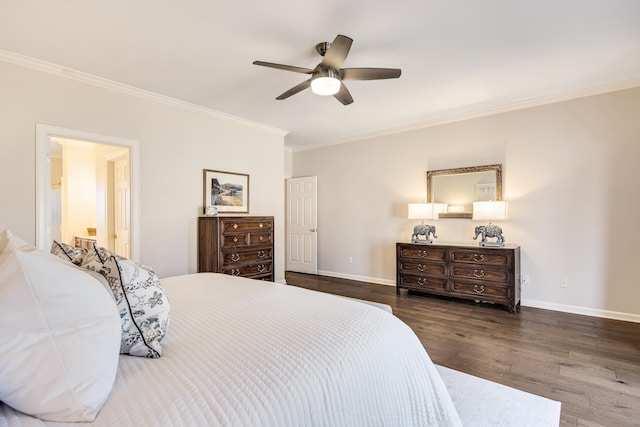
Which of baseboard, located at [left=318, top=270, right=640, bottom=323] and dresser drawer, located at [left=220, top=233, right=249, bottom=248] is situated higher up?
dresser drawer, located at [left=220, top=233, right=249, bottom=248]

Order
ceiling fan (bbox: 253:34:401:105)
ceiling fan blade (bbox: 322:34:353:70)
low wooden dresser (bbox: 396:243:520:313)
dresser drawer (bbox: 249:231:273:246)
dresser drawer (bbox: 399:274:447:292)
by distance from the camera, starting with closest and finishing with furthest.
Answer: ceiling fan blade (bbox: 322:34:353:70) → ceiling fan (bbox: 253:34:401:105) → low wooden dresser (bbox: 396:243:520:313) → dresser drawer (bbox: 249:231:273:246) → dresser drawer (bbox: 399:274:447:292)

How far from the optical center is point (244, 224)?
3.98 meters

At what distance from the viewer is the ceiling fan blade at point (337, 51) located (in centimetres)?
215

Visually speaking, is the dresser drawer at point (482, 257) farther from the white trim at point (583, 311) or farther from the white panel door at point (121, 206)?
the white panel door at point (121, 206)

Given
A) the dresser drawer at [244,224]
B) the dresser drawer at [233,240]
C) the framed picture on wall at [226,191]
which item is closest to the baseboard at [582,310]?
the dresser drawer at [244,224]

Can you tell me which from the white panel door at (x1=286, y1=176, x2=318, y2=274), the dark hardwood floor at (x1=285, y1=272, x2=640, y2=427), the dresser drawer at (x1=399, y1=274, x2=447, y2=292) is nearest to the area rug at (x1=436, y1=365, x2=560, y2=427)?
the dark hardwood floor at (x1=285, y1=272, x2=640, y2=427)

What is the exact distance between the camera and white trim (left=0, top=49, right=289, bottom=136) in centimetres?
280

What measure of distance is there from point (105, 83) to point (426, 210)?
4.24 meters

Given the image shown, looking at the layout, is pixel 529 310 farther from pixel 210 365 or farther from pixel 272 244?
pixel 210 365

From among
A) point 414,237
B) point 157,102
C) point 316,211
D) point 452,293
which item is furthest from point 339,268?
point 157,102

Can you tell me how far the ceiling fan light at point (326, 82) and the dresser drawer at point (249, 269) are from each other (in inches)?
93.3

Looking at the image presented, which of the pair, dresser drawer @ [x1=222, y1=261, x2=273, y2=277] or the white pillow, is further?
dresser drawer @ [x1=222, y1=261, x2=273, y2=277]

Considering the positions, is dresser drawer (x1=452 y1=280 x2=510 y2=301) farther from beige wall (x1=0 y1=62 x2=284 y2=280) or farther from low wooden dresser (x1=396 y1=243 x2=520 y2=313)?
beige wall (x1=0 y1=62 x2=284 y2=280)

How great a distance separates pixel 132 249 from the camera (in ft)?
11.4
